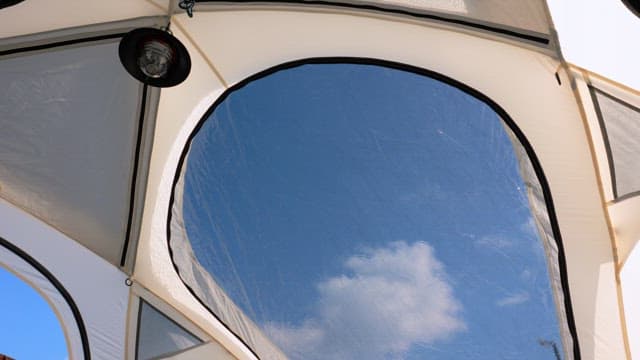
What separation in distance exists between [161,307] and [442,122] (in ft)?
6.74

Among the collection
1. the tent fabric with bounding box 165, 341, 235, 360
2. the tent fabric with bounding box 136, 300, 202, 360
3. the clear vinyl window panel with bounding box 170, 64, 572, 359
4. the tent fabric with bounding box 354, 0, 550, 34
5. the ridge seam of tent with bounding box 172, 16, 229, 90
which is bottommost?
the tent fabric with bounding box 165, 341, 235, 360

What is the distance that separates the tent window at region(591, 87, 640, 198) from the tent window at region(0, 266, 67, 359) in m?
3.22

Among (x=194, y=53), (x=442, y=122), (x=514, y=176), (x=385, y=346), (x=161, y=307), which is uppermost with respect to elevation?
(x=194, y=53)

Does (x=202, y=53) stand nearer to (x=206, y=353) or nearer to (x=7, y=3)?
(x=7, y=3)

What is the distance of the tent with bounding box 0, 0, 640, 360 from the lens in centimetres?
215

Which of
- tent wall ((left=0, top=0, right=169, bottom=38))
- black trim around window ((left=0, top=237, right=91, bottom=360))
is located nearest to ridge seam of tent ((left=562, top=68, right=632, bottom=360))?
tent wall ((left=0, top=0, right=169, bottom=38))

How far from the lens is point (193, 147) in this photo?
2904 millimetres

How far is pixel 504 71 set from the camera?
90.2 inches

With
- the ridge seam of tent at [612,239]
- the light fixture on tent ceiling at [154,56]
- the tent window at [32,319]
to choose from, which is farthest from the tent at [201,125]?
the light fixture on tent ceiling at [154,56]

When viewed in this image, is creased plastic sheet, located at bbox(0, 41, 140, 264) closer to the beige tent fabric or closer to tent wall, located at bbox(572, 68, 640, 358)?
the beige tent fabric

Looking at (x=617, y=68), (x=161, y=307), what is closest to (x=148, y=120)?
(x=161, y=307)

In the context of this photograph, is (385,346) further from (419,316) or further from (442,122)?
(442,122)

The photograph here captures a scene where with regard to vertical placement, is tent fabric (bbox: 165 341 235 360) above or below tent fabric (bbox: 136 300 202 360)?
below

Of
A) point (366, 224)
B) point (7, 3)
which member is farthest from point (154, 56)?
point (366, 224)
